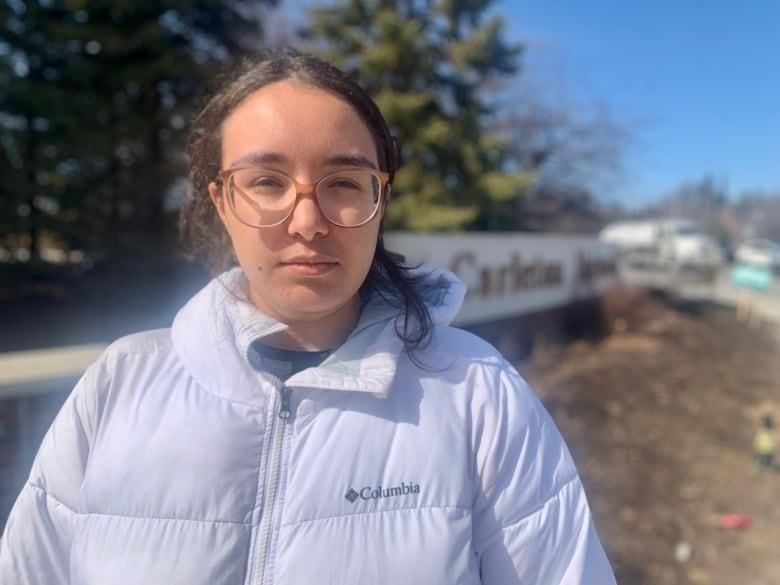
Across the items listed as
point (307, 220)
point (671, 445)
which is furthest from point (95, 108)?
point (307, 220)

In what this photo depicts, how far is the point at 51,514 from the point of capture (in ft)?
3.93

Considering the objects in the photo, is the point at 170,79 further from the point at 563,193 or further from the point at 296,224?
the point at 563,193

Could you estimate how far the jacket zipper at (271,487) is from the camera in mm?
1075

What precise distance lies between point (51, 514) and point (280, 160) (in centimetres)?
83

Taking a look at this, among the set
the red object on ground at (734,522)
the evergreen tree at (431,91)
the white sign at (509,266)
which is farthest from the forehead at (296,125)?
the evergreen tree at (431,91)

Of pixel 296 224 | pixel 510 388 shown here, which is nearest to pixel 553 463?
pixel 510 388

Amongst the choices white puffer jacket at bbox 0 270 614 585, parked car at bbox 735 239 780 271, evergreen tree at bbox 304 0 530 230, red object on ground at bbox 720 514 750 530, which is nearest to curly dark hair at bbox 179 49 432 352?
white puffer jacket at bbox 0 270 614 585

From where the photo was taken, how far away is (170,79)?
29.9 ft

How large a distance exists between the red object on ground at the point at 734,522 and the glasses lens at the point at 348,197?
4.68m

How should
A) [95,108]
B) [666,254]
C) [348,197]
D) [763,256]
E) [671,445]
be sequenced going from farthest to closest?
[763,256] < [666,254] < [95,108] < [671,445] < [348,197]

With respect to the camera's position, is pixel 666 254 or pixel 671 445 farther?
pixel 666 254

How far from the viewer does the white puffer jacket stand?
1076mm

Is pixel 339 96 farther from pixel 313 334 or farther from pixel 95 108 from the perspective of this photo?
pixel 95 108

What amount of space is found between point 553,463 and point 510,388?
0.16 meters
